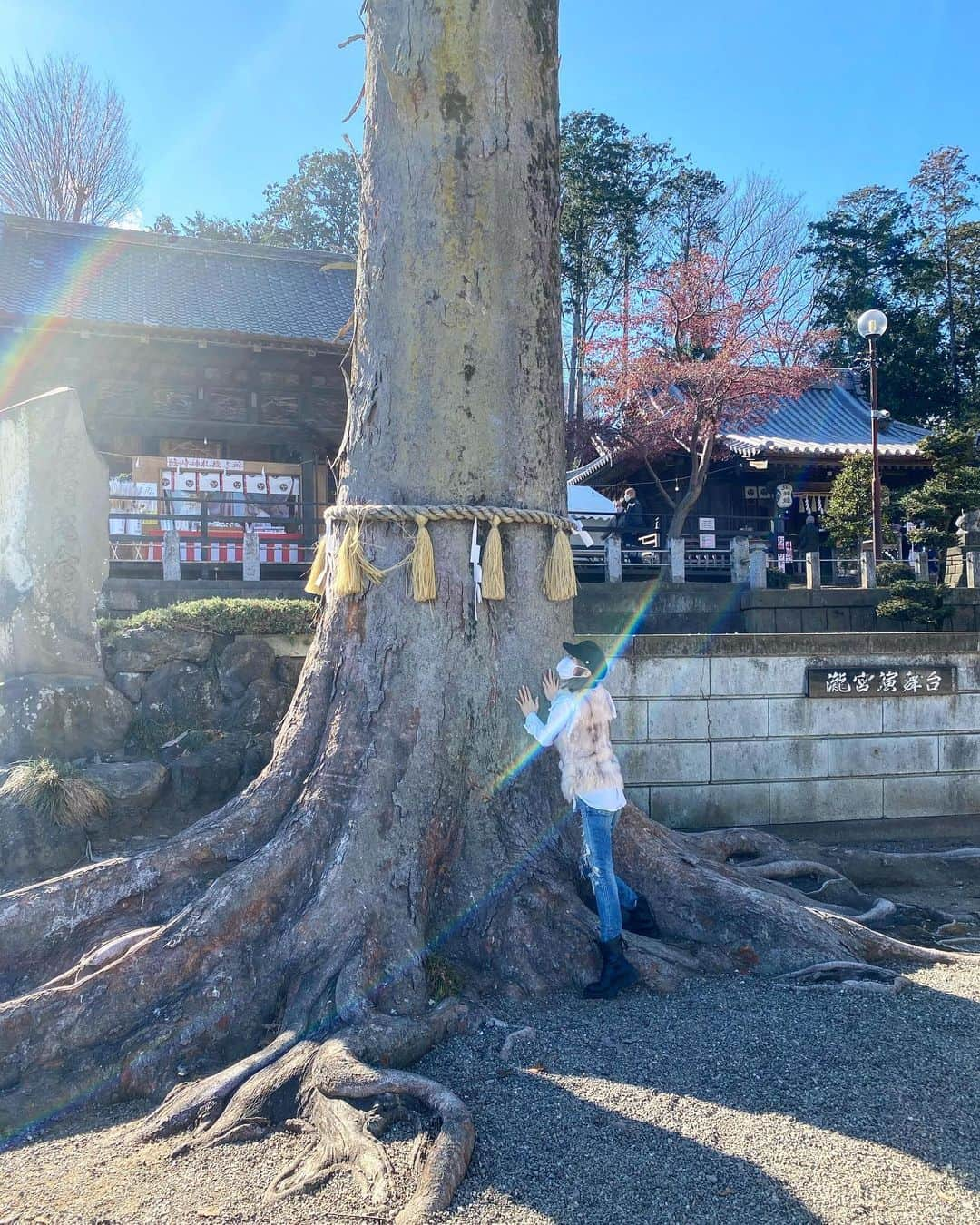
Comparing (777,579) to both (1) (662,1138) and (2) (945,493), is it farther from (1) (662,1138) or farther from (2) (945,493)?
(1) (662,1138)

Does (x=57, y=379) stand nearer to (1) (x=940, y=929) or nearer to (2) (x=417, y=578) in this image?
(2) (x=417, y=578)

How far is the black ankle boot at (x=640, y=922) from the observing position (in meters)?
4.45

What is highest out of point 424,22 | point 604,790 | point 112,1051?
point 424,22

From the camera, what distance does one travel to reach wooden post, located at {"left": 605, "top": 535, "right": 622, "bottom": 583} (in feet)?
46.8

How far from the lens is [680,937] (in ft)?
14.5

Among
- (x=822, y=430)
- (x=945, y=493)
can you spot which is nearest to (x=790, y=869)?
(x=945, y=493)

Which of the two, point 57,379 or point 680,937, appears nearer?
point 680,937

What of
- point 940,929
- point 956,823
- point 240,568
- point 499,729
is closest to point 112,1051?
point 499,729

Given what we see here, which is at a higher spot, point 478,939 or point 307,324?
point 307,324

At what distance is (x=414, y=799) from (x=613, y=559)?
10627mm

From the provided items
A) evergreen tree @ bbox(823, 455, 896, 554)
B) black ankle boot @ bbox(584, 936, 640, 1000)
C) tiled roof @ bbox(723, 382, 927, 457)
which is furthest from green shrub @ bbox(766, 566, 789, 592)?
black ankle boot @ bbox(584, 936, 640, 1000)

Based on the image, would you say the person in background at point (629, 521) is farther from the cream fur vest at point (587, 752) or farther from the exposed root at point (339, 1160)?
the exposed root at point (339, 1160)

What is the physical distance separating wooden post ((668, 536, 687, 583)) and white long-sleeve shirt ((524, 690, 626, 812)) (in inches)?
423

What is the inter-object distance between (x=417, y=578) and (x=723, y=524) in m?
19.6
